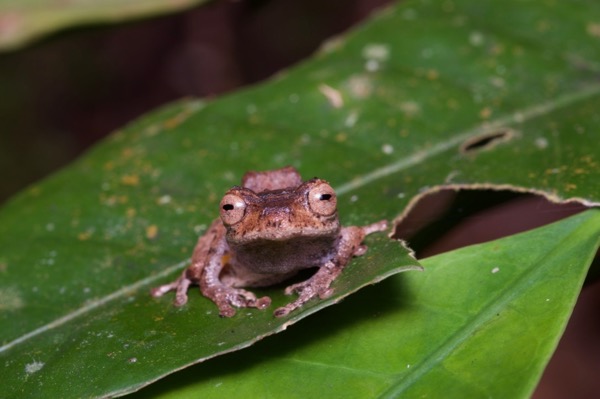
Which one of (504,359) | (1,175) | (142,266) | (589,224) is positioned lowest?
(504,359)

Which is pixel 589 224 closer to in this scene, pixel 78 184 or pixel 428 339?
pixel 428 339

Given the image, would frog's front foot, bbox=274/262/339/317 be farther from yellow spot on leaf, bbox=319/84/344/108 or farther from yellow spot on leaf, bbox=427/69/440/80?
yellow spot on leaf, bbox=427/69/440/80

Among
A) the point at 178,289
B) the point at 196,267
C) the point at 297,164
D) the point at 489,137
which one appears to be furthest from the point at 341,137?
the point at 178,289

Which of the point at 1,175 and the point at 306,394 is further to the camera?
the point at 1,175

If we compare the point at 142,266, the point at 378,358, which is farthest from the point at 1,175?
the point at 378,358

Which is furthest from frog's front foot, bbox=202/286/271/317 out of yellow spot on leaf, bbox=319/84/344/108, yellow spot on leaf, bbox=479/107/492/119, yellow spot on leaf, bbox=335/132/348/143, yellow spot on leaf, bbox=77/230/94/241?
yellow spot on leaf, bbox=479/107/492/119

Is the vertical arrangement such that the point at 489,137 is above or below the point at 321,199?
below

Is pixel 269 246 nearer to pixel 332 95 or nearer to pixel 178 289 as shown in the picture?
pixel 178 289
